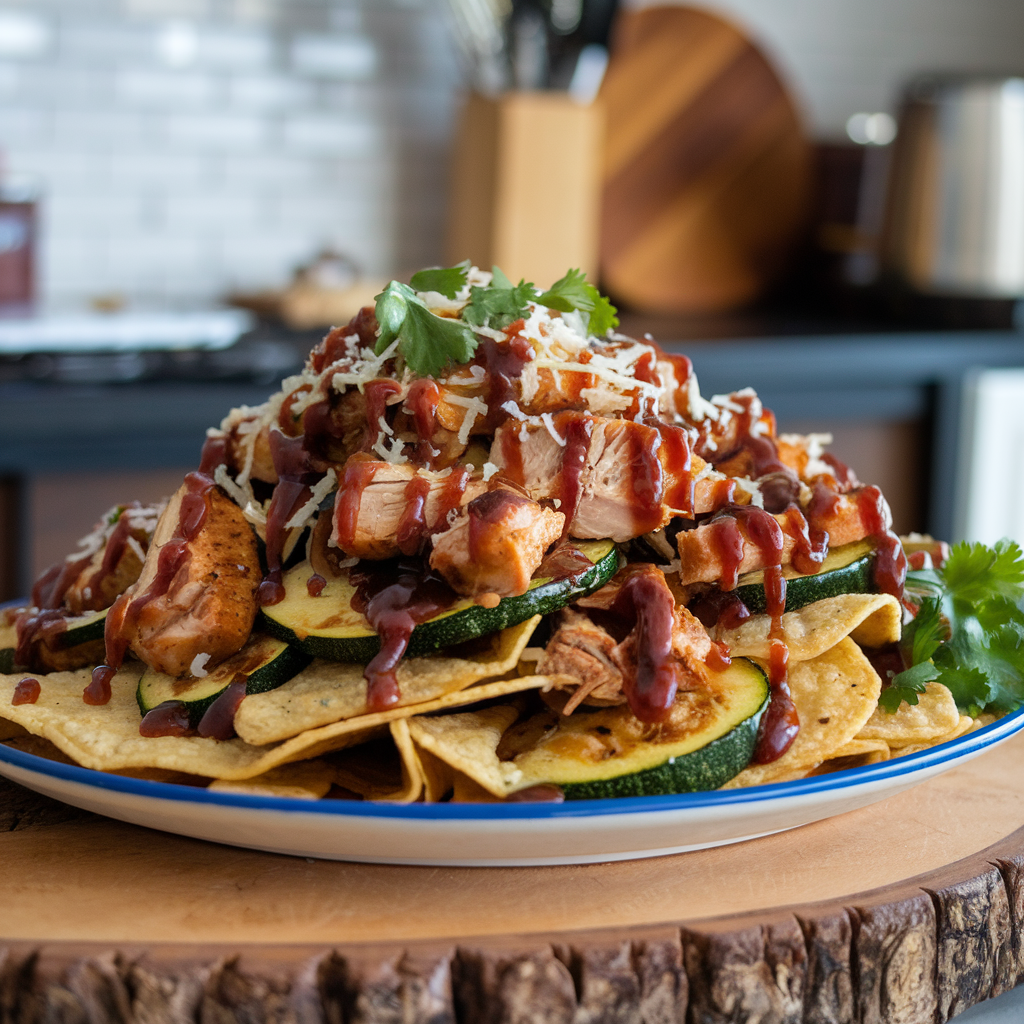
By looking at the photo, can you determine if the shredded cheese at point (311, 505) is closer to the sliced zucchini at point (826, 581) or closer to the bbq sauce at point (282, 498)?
the bbq sauce at point (282, 498)

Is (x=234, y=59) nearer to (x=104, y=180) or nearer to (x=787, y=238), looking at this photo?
(x=104, y=180)

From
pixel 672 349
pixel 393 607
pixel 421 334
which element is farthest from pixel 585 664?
pixel 672 349

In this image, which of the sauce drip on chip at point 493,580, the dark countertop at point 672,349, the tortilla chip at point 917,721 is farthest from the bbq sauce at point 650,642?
the dark countertop at point 672,349

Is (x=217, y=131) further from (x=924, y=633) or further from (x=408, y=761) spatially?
(x=408, y=761)

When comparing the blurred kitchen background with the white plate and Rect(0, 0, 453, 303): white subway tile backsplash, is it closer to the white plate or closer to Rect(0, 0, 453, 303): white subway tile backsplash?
Rect(0, 0, 453, 303): white subway tile backsplash

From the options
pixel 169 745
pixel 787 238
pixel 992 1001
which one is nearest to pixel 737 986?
pixel 992 1001

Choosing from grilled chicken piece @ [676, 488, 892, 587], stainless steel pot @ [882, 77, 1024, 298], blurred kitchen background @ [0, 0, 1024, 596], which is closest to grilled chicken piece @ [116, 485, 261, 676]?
grilled chicken piece @ [676, 488, 892, 587]
